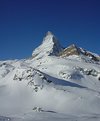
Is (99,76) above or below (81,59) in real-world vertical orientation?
below

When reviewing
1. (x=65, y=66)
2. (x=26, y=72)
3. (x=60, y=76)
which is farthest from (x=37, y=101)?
(x=65, y=66)

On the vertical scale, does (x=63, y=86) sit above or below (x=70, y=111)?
above

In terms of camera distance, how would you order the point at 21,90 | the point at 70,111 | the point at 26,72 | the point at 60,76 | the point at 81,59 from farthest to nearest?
1. the point at 81,59
2. the point at 60,76
3. the point at 26,72
4. the point at 21,90
5. the point at 70,111

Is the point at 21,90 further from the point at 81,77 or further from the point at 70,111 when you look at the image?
the point at 81,77

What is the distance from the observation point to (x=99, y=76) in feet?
480

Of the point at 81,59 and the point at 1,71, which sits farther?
the point at 81,59

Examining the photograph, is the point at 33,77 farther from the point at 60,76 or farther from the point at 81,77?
the point at 81,77

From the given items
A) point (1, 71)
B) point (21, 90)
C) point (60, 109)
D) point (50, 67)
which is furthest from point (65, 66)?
point (60, 109)

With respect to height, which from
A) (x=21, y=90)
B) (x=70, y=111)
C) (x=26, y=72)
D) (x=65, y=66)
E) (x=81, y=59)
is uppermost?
(x=81, y=59)

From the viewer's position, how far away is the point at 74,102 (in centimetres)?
10375

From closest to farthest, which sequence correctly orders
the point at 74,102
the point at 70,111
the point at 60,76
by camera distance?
the point at 70,111, the point at 74,102, the point at 60,76

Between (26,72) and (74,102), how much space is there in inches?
947

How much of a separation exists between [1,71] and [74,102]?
2293 inches

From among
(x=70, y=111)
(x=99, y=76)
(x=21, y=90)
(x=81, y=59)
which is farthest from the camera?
(x=81, y=59)
